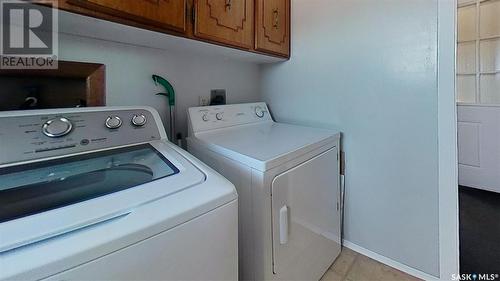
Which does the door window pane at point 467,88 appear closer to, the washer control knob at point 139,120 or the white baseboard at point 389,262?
the white baseboard at point 389,262

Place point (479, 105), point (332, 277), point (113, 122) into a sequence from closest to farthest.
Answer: point (113, 122), point (332, 277), point (479, 105)

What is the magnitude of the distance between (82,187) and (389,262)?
184 centimetres

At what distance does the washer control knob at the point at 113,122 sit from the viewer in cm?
106

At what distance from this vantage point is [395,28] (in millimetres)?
1498

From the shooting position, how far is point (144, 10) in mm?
1094

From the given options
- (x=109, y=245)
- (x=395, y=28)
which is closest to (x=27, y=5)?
(x=109, y=245)

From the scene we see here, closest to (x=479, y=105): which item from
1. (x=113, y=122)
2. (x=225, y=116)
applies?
(x=225, y=116)

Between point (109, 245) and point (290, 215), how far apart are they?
2.72 feet

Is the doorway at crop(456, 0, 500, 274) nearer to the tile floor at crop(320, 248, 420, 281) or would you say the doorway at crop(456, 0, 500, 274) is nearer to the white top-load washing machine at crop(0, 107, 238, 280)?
the tile floor at crop(320, 248, 420, 281)

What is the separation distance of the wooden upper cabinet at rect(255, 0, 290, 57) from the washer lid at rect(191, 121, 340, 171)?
23.4 inches

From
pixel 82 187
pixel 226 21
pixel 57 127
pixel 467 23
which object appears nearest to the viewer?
pixel 82 187

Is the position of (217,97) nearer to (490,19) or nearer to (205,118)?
(205,118)

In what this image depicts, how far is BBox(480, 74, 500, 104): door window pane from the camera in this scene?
8.73 feet

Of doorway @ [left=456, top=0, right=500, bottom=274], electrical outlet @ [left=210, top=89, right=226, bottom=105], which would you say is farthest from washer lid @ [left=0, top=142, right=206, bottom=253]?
doorway @ [left=456, top=0, right=500, bottom=274]
